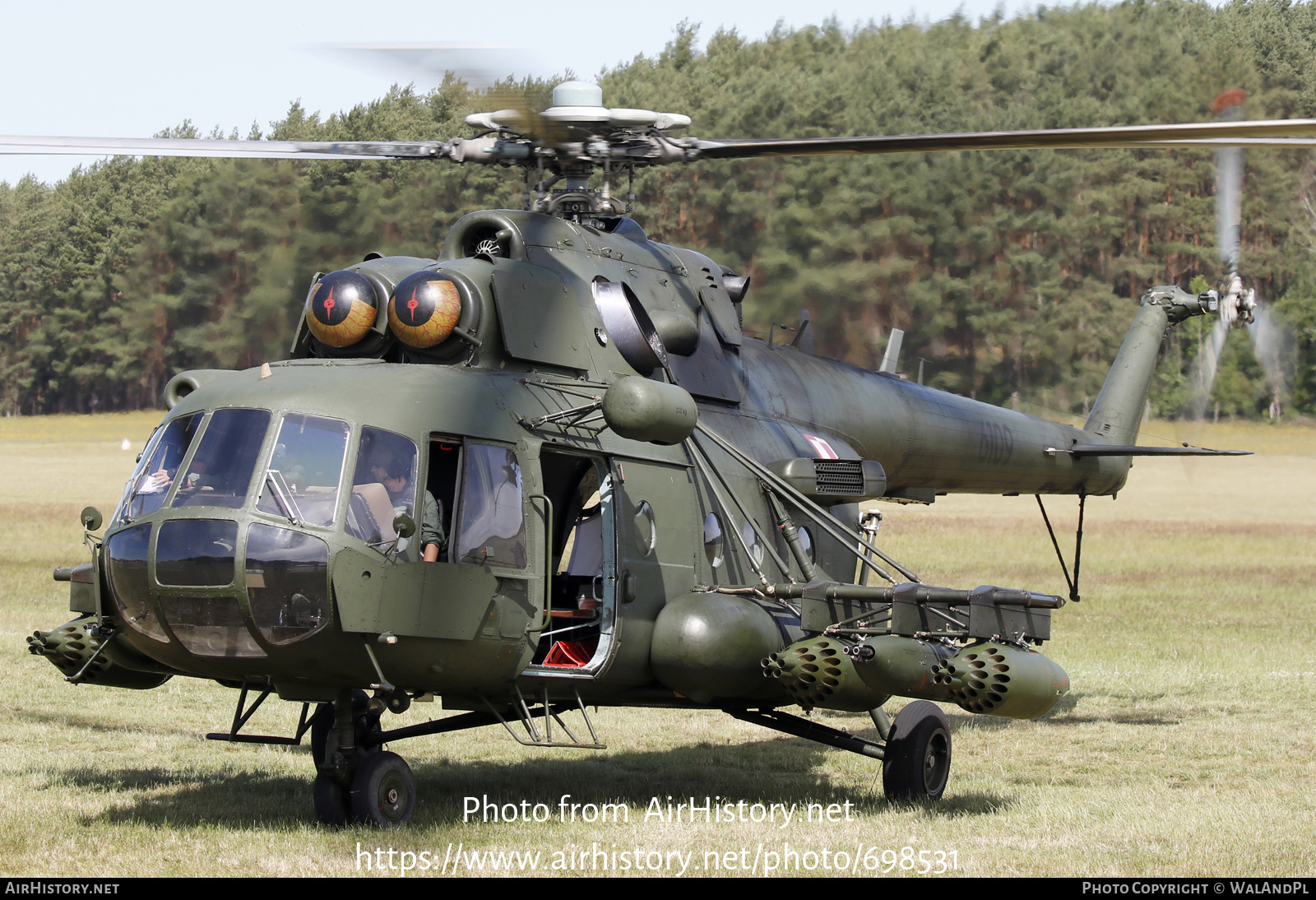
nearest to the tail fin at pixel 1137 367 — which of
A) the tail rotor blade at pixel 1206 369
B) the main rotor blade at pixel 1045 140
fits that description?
the tail rotor blade at pixel 1206 369

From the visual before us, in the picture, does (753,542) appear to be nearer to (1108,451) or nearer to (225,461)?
(225,461)

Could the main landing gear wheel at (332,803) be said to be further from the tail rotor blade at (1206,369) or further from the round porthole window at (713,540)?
the tail rotor blade at (1206,369)

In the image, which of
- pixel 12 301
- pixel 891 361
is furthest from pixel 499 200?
pixel 12 301

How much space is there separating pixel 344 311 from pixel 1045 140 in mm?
3951

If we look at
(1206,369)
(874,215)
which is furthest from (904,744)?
(874,215)

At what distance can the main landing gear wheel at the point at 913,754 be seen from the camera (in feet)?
29.7

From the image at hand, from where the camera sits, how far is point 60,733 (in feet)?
36.8

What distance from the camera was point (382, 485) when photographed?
24.2 ft

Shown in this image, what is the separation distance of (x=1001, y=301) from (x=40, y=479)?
1054 inches

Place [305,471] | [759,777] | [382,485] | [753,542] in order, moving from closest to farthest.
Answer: [305,471]
[382,485]
[753,542]
[759,777]

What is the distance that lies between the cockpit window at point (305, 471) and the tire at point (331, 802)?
153 cm

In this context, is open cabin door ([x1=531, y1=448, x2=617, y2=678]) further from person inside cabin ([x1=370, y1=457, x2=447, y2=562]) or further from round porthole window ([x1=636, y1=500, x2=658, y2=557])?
person inside cabin ([x1=370, y1=457, x2=447, y2=562])

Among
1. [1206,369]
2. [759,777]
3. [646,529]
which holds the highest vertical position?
[1206,369]

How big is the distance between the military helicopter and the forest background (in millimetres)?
1118
